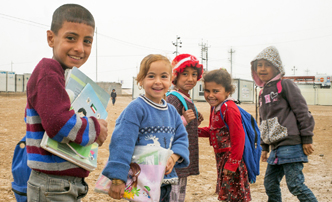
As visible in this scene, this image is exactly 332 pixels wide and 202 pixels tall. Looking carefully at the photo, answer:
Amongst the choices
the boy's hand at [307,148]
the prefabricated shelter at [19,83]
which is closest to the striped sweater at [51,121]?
the boy's hand at [307,148]

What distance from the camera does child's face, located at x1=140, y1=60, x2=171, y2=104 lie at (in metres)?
2.02

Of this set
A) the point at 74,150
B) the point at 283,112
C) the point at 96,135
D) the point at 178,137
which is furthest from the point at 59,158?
the point at 283,112

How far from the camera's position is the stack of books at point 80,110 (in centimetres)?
142

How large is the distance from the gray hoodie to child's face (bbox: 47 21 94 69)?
7.55 feet

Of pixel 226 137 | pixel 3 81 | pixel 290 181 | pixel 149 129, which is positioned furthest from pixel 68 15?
pixel 3 81

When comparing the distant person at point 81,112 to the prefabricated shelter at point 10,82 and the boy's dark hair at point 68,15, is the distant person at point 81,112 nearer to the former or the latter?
the boy's dark hair at point 68,15

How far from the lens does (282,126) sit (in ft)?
9.96

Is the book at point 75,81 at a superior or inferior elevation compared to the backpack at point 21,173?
superior

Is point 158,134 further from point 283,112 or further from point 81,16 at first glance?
point 283,112

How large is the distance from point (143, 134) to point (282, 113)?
6.04ft

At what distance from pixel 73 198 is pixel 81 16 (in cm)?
101

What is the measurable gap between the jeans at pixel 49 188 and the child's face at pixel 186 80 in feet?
5.17

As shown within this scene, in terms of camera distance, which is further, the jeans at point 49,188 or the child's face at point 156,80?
the child's face at point 156,80

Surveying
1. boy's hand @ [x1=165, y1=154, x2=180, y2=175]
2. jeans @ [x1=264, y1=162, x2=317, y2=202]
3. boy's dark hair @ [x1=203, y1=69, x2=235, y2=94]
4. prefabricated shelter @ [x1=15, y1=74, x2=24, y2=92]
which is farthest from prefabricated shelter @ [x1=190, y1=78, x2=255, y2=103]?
boy's hand @ [x1=165, y1=154, x2=180, y2=175]
